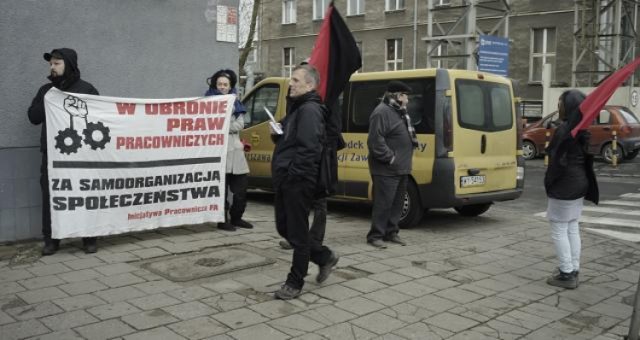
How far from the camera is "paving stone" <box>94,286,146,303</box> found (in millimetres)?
4852

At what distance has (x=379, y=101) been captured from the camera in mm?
8789

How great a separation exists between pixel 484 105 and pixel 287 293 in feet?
15.2

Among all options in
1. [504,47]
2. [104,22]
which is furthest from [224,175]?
[504,47]

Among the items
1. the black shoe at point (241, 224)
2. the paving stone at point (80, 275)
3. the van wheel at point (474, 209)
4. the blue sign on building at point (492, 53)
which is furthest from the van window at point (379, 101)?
the blue sign on building at point (492, 53)

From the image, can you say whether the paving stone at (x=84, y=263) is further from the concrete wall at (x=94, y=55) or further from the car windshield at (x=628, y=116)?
the car windshield at (x=628, y=116)

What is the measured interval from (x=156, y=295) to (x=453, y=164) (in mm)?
4329

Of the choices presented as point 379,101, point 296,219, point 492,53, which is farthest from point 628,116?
point 296,219

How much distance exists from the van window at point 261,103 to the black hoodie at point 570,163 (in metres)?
5.01

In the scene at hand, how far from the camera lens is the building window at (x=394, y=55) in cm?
3553

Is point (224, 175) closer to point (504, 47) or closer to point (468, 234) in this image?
point (468, 234)

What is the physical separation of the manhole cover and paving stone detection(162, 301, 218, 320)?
66 centimetres

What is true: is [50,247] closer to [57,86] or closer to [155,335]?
[57,86]

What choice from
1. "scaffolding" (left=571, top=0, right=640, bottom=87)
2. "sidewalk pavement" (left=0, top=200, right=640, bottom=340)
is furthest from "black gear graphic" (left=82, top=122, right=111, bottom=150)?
"scaffolding" (left=571, top=0, right=640, bottom=87)

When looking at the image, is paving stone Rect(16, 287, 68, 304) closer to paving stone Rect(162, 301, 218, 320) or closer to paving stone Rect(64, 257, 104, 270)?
paving stone Rect(64, 257, 104, 270)
